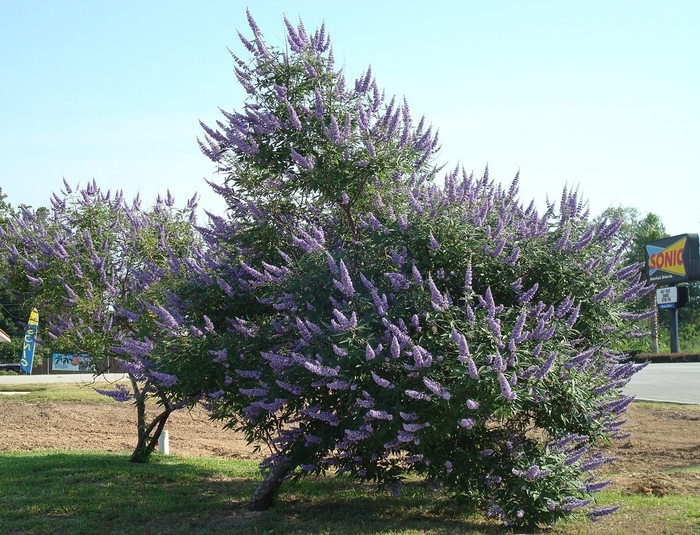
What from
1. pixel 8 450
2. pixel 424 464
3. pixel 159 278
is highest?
pixel 159 278

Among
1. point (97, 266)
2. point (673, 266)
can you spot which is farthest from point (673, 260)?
point (97, 266)

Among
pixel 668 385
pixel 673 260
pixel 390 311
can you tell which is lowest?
pixel 668 385

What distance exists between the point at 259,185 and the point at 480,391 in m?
3.79

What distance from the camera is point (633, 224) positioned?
6141 cm

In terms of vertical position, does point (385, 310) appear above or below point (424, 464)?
above

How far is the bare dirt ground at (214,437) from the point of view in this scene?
9828 mm

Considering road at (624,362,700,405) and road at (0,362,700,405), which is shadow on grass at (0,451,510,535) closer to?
road at (0,362,700,405)

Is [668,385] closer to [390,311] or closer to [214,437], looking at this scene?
[214,437]

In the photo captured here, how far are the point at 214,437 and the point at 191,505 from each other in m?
6.85

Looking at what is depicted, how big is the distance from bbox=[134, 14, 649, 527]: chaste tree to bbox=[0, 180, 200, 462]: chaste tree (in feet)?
6.01

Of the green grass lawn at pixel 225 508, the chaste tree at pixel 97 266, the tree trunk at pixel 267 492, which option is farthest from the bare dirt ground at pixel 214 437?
the chaste tree at pixel 97 266

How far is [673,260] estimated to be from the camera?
3747cm

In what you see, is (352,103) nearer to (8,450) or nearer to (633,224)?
(8,450)

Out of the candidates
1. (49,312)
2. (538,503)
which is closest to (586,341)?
(538,503)
